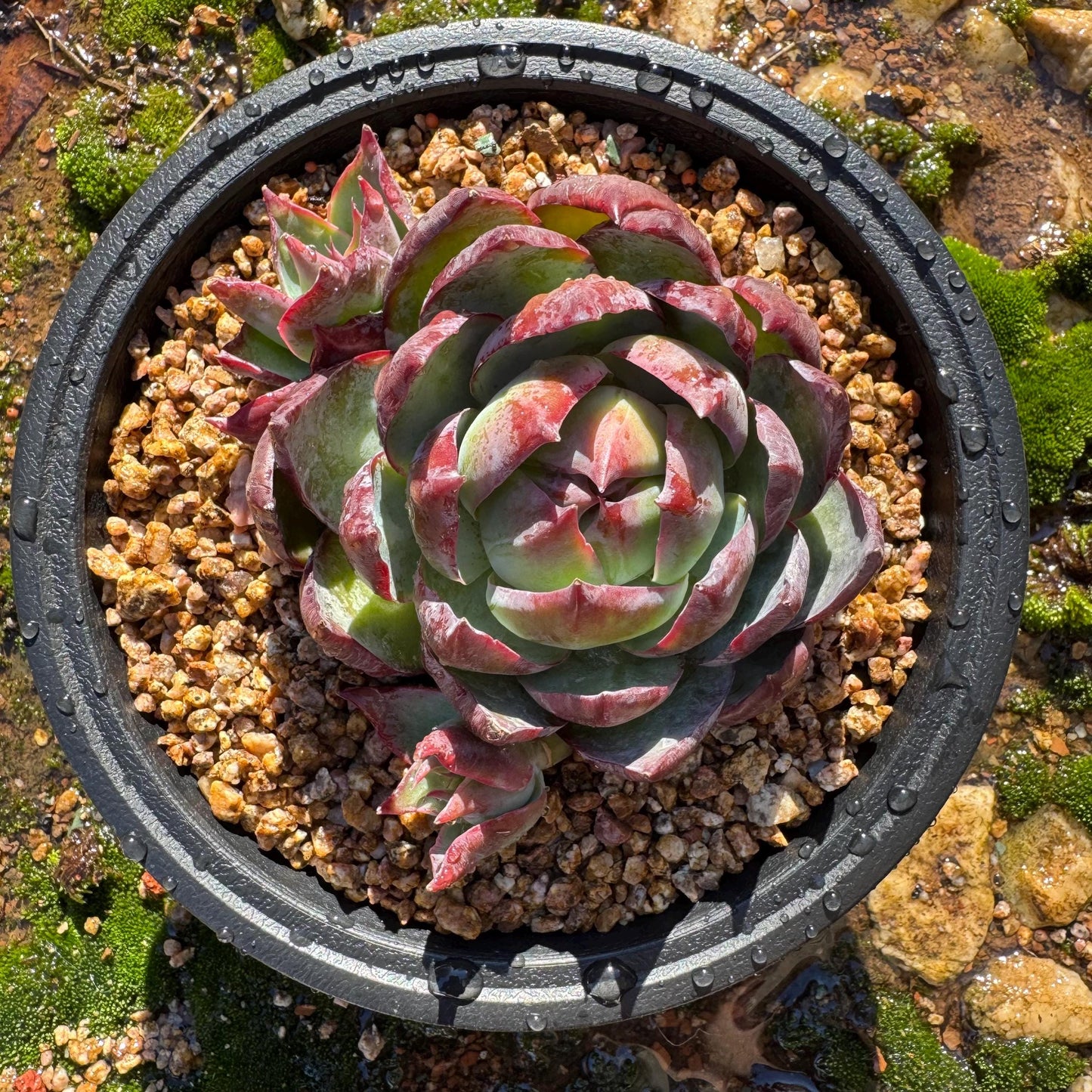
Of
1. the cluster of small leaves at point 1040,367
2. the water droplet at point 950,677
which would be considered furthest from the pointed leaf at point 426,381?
the cluster of small leaves at point 1040,367

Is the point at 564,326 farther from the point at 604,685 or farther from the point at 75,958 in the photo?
the point at 75,958

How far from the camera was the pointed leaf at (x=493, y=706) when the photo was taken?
1510 mm

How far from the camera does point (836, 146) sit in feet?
6.26

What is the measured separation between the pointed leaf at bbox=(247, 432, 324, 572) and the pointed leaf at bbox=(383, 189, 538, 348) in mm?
270

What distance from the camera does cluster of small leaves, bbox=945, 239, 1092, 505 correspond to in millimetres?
2568

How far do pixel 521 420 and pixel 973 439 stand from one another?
3.05 feet

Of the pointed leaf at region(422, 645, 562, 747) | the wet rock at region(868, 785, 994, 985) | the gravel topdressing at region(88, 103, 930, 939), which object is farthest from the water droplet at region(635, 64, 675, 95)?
the wet rock at region(868, 785, 994, 985)

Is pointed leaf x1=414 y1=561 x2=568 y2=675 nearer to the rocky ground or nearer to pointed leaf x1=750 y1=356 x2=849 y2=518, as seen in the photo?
pointed leaf x1=750 y1=356 x2=849 y2=518

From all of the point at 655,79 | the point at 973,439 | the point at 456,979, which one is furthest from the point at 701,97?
the point at 456,979

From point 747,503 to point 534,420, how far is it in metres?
0.35

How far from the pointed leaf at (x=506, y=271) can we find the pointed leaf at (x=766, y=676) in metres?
0.63

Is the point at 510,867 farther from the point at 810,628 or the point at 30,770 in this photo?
the point at 30,770

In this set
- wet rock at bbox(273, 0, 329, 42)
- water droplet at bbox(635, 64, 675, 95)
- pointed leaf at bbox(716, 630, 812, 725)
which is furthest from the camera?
wet rock at bbox(273, 0, 329, 42)

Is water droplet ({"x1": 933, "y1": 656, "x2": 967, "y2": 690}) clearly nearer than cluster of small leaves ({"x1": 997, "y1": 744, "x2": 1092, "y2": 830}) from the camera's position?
Yes
